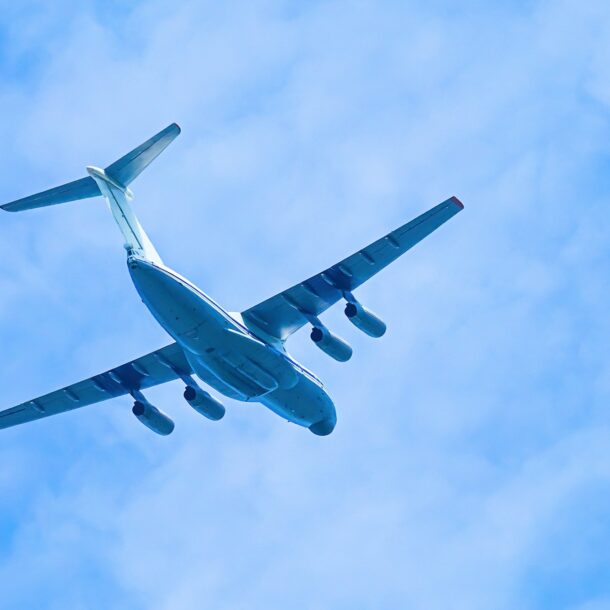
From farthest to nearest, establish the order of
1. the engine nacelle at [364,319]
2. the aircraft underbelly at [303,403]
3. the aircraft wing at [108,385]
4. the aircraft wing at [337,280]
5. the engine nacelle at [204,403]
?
the aircraft wing at [108,385], the engine nacelle at [204,403], the aircraft underbelly at [303,403], the engine nacelle at [364,319], the aircraft wing at [337,280]

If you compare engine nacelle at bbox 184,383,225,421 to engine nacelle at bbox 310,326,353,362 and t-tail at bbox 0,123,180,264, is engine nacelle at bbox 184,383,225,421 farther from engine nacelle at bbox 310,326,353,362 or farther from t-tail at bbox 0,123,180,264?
t-tail at bbox 0,123,180,264

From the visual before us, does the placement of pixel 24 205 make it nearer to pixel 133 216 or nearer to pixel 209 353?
pixel 133 216

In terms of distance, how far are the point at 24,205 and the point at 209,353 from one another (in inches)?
200

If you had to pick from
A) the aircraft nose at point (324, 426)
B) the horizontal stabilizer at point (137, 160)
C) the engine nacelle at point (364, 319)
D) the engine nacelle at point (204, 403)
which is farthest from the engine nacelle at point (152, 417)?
the horizontal stabilizer at point (137, 160)

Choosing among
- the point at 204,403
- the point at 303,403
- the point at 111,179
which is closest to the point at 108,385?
the point at 204,403

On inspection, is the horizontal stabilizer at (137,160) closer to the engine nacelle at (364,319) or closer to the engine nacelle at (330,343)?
the engine nacelle at (330,343)

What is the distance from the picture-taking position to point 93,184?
28.4 metres

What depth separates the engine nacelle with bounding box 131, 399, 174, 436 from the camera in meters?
31.9

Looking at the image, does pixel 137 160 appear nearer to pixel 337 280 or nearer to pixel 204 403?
pixel 337 280

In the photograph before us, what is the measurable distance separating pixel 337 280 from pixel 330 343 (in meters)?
1.48

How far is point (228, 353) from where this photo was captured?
2848 centimetres

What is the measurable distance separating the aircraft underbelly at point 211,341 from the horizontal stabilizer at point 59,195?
2.59 m

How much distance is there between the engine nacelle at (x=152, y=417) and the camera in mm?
31875

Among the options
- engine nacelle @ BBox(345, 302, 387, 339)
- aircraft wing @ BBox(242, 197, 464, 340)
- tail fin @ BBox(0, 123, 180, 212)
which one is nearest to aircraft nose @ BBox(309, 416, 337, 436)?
aircraft wing @ BBox(242, 197, 464, 340)
